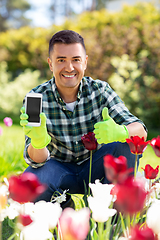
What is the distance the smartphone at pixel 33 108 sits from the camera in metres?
1.08

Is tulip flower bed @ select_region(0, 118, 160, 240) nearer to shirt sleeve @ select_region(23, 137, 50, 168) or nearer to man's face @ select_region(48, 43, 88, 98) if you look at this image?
shirt sleeve @ select_region(23, 137, 50, 168)

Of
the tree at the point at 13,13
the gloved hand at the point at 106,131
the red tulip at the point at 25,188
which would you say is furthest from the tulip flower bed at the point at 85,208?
the tree at the point at 13,13

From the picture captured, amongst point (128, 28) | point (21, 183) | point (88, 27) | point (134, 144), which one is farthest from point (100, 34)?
point (21, 183)

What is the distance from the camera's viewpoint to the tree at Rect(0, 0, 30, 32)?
23.1 meters

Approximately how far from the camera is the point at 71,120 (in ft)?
5.27

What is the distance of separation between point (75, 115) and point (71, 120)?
0.13 feet

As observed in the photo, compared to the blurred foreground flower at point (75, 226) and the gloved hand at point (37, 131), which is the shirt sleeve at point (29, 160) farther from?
the blurred foreground flower at point (75, 226)

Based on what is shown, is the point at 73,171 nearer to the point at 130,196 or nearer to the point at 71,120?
the point at 71,120

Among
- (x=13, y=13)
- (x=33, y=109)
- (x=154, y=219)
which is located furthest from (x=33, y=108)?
(x=13, y=13)

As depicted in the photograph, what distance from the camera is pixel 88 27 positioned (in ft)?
19.7

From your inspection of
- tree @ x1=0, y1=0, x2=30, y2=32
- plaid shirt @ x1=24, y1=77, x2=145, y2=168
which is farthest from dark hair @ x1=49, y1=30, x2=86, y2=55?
tree @ x1=0, y1=0, x2=30, y2=32

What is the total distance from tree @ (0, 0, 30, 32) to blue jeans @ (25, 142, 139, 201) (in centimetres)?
2337

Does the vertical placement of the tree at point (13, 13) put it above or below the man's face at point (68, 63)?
above

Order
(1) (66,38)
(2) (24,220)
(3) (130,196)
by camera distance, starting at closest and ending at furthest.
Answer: (3) (130,196) < (2) (24,220) < (1) (66,38)
